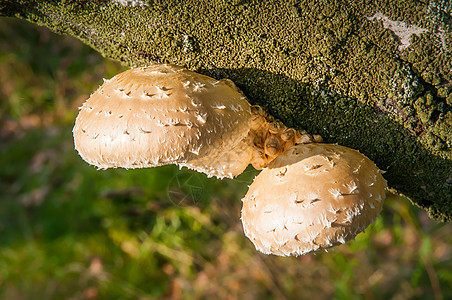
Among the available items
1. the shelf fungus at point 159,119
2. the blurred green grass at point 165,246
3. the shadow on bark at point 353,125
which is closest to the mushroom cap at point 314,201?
the shadow on bark at point 353,125

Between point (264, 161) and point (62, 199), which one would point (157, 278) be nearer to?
point (62, 199)

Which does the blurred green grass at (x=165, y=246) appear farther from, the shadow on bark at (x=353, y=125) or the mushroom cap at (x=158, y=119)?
the mushroom cap at (x=158, y=119)

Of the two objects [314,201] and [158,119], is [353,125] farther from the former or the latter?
[158,119]

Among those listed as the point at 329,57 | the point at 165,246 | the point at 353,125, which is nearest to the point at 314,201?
the point at 353,125

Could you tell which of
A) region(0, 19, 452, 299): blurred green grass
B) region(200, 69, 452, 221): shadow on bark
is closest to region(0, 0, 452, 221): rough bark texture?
region(200, 69, 452, 221): shadow on bark

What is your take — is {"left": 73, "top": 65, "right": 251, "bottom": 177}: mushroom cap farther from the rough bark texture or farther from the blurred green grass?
the blurred green grass

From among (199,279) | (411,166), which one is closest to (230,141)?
(411,166)
